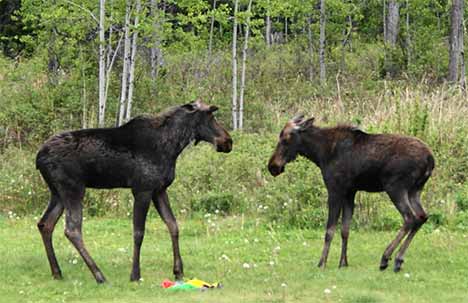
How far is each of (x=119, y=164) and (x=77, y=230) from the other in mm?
964

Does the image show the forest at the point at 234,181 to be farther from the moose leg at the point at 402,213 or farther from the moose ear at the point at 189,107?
the moose ear at the point at 189,107

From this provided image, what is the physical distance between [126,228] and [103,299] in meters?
4.53

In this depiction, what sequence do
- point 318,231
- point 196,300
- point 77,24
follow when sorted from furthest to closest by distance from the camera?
point 77,24 < point 318,231 < point 196,300

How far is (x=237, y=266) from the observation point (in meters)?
10.6

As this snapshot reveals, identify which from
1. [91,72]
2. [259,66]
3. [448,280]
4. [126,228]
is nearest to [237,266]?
[448,280]

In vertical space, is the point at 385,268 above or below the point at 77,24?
below

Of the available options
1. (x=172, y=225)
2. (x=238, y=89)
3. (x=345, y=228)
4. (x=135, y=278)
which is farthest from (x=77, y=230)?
(x=238, y=89)

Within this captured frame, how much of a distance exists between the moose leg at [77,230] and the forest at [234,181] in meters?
0.22

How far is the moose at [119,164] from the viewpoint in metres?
9.93

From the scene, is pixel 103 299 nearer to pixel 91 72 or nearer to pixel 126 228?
pixel 126 228

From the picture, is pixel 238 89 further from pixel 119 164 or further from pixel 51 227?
pixel 119 164

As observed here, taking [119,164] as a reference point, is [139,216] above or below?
below

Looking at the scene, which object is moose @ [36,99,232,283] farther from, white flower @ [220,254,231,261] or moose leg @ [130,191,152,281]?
white flower @ [220,254,231,261]

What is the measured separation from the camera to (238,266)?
1059cm
